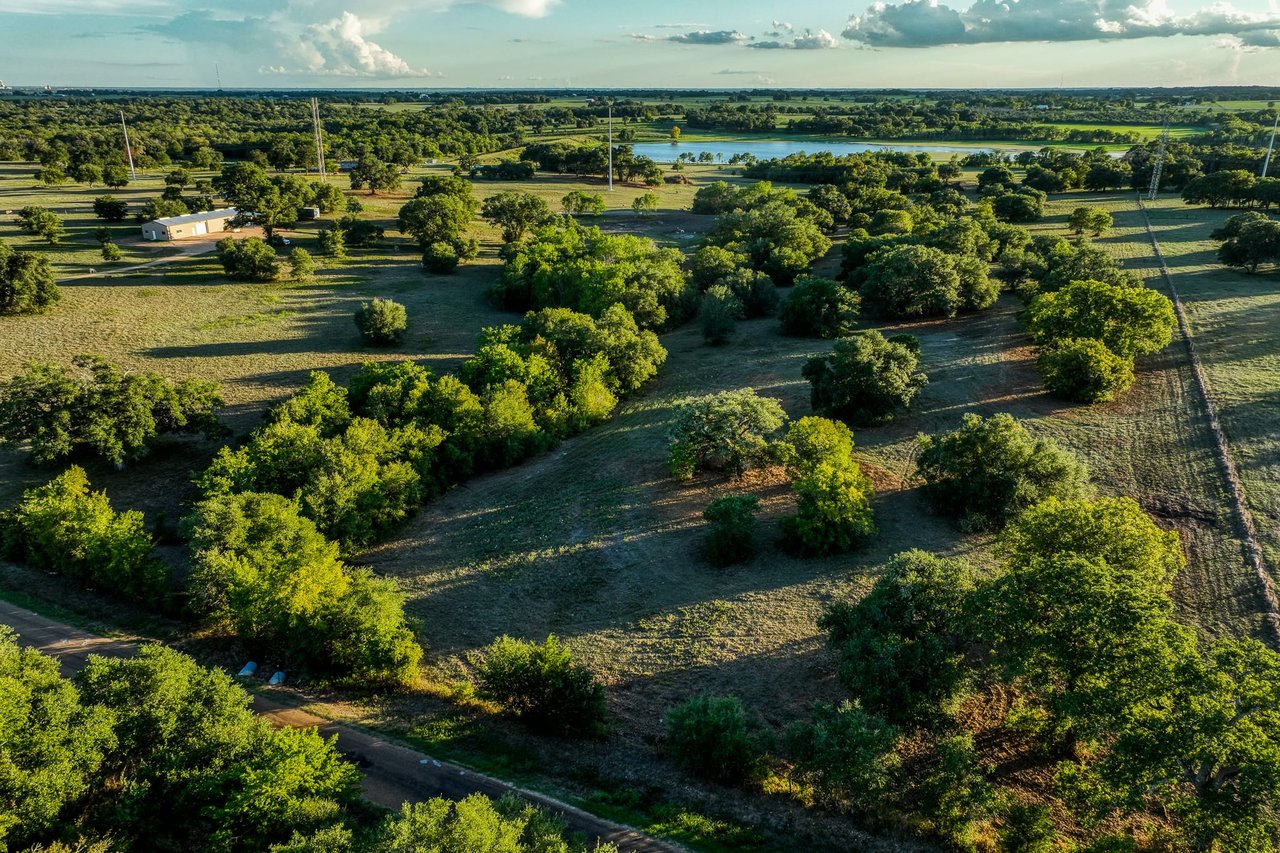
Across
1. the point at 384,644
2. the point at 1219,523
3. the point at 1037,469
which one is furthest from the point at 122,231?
the point at 1219,523

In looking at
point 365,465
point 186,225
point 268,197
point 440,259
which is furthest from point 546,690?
point 186,225

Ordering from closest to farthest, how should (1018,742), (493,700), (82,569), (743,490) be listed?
(1018,742) < (493,700) < (82,569) < (743,490)

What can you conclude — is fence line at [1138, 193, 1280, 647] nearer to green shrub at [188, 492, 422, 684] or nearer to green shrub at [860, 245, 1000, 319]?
green shrub at [860, 245, 1000, 319]

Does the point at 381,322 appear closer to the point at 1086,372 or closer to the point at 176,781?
the point at 176,781

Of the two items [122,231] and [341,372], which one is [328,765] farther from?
[122,231]

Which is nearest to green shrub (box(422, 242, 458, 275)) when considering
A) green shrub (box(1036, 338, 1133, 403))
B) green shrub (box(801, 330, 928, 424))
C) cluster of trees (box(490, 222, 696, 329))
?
cluster of trees (box(490, 222, 696, 329))

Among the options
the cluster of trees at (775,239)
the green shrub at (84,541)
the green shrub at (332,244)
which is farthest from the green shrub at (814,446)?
the green shrub at (332,244)

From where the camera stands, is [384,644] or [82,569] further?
[82,569]

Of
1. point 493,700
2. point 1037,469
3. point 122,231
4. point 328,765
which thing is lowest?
point 493,700
